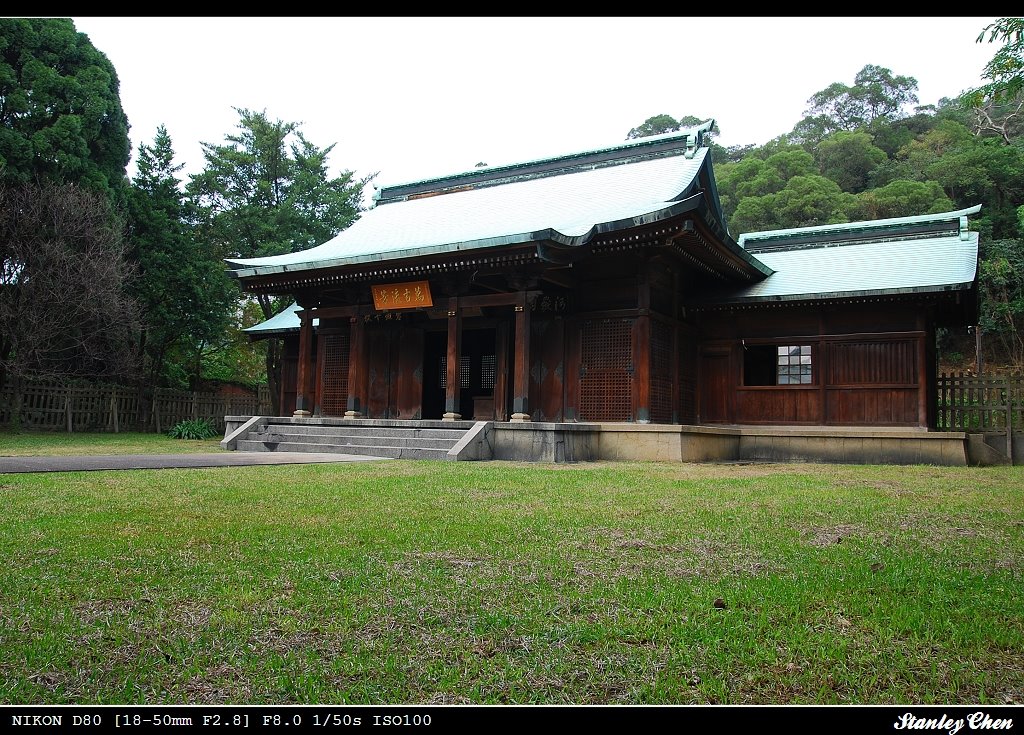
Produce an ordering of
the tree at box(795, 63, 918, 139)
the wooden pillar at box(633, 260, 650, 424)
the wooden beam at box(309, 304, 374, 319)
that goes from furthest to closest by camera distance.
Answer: the tree at box(795, 63, 918, 139) → the wooden beam at box(309, 304, 374, 319) → the wooden pillar at box(633, 260, 650, 424)

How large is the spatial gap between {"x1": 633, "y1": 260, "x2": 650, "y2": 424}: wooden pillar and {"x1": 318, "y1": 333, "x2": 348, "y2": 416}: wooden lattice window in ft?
23.8

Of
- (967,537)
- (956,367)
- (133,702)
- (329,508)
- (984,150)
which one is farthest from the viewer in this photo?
(984,150)

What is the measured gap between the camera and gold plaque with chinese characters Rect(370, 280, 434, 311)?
14.8 meters

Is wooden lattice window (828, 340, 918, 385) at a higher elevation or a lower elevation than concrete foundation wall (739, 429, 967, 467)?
higher

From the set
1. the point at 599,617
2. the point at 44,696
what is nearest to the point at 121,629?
the point at 44,696

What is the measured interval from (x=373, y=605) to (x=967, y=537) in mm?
4118

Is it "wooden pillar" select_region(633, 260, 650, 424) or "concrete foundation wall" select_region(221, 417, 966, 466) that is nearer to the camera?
"concrete foundation wall" select_region(221, 417, 966, 466)

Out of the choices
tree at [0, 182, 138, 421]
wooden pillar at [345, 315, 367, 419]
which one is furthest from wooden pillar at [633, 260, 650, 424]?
tree at [0, 182, 138, 421]

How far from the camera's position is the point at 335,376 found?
17.3 metres

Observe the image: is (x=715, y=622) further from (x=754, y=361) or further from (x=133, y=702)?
(x=754, y=361)

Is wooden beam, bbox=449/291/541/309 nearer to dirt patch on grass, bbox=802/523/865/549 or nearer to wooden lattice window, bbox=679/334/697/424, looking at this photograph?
wooden lattice window, bbox=679/334/697/424

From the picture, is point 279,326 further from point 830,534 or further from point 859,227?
point 830,534

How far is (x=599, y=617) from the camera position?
10.2 ft

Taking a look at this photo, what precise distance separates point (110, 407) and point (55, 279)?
4505mm
